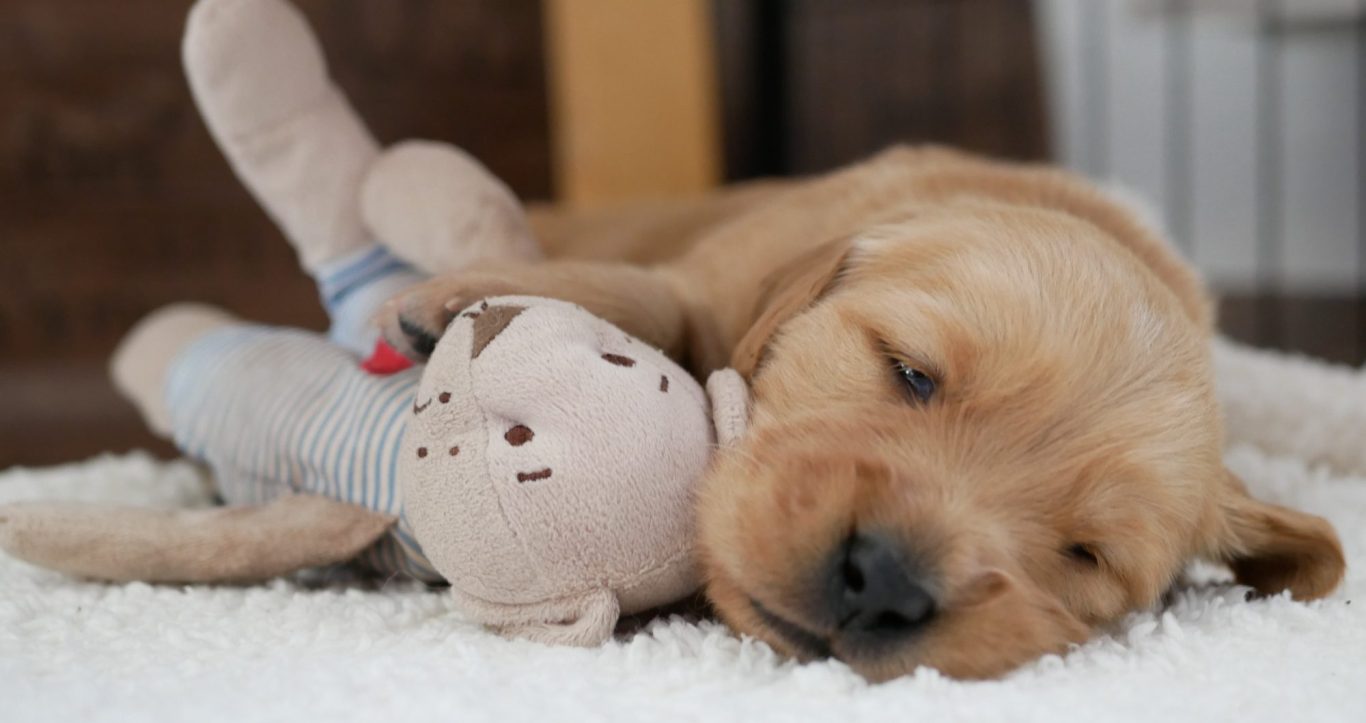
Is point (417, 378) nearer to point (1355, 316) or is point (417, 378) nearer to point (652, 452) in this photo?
point (652, 452)

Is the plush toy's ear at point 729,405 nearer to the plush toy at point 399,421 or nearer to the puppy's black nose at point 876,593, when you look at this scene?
the plush toy at point 399,421

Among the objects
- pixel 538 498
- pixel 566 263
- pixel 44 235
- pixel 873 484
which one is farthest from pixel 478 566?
pixel 44 235

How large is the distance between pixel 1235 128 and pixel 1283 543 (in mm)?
3878

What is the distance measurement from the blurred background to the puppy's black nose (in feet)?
8.18

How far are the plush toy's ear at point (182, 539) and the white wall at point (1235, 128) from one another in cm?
389

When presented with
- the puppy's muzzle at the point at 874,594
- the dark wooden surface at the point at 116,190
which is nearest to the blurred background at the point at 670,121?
the dark wooden surface at the point at 116,190

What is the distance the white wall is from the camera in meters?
4.72

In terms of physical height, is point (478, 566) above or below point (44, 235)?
above

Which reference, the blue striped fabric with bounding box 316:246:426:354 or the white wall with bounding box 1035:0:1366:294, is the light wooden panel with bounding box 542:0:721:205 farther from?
the blue striped fabric with bounding box 316:246:426:354

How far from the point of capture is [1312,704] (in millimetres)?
1038

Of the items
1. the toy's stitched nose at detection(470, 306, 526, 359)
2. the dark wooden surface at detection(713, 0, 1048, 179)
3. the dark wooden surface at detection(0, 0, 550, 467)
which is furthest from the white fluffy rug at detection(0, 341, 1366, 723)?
the dark wooden surface at detection(713, 0, 1048, 179)

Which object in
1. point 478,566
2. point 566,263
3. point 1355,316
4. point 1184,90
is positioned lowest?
point 1355,316

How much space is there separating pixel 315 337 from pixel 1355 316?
4.13 metres

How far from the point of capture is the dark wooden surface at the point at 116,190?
3.30 m
